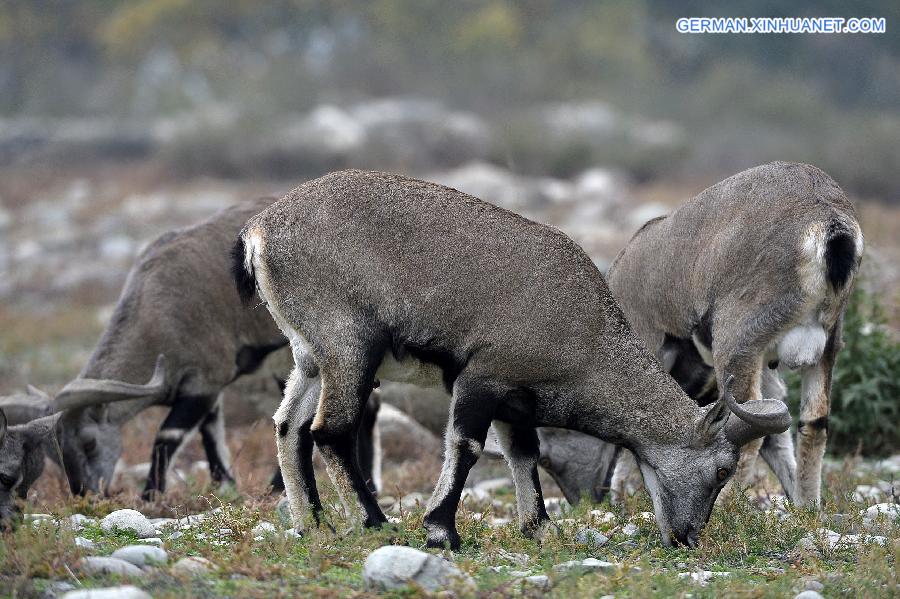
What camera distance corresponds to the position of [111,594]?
5.58 m

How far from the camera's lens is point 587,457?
9.82 m

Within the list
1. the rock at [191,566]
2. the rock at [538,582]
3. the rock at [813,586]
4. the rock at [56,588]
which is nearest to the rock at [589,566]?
the rock at [538,582]

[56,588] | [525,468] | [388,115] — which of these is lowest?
[56,588]

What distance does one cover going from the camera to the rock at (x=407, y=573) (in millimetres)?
6168

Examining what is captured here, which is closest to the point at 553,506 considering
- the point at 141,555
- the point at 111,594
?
the point at 141,555

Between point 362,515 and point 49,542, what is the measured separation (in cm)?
194

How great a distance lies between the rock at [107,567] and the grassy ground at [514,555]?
0.05 metres

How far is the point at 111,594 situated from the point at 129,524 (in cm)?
217

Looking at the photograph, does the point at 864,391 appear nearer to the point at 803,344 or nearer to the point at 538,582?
the point at 803,344

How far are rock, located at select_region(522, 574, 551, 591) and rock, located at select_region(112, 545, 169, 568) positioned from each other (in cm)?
190

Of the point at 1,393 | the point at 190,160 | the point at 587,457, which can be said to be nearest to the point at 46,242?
the point at 190,160

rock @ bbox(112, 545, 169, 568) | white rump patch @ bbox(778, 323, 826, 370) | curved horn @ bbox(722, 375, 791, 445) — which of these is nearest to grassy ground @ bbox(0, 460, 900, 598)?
rock @ bbox(112, 545, 169, 568)

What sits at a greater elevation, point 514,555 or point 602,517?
point 602,517

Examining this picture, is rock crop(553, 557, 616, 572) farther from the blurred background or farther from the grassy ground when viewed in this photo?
the blurred background
